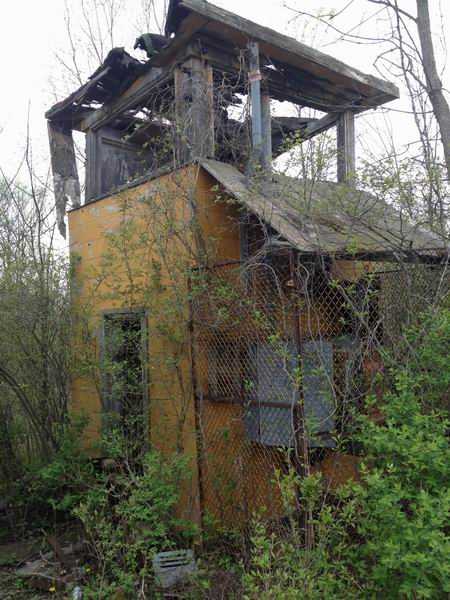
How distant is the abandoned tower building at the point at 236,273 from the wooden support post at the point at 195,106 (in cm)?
2

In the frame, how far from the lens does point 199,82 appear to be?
609 cm

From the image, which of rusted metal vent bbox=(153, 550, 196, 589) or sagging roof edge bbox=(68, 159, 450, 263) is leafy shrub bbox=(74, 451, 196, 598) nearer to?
rusted metal vent bbox=(153, 550, 196, 589)

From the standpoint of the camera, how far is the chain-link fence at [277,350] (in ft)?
13.6

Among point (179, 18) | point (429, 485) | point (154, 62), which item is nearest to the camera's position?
point (429, 485)

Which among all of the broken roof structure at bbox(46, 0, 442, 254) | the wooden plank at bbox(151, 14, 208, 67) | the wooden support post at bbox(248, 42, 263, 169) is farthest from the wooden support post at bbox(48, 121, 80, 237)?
the wooden support post at bbox(248, 42, 263, 169)

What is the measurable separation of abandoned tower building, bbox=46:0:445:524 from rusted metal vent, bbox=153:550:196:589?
556 mm

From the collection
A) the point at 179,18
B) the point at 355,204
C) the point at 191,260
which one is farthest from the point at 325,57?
the point at 191,260

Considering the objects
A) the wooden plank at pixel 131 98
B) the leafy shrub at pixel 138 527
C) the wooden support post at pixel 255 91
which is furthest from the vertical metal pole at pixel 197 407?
the wooden plank at pixel 131 98

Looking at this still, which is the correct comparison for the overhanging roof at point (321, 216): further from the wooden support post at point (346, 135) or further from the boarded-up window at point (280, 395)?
the wooden support post at point (346, 135)

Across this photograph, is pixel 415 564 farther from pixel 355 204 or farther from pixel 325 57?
pixel 325 57

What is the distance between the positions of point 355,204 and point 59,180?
194 inches

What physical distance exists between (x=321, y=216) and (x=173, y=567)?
3.24 meters

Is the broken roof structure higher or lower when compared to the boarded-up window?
higher

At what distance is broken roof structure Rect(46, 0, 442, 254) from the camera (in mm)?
4844
